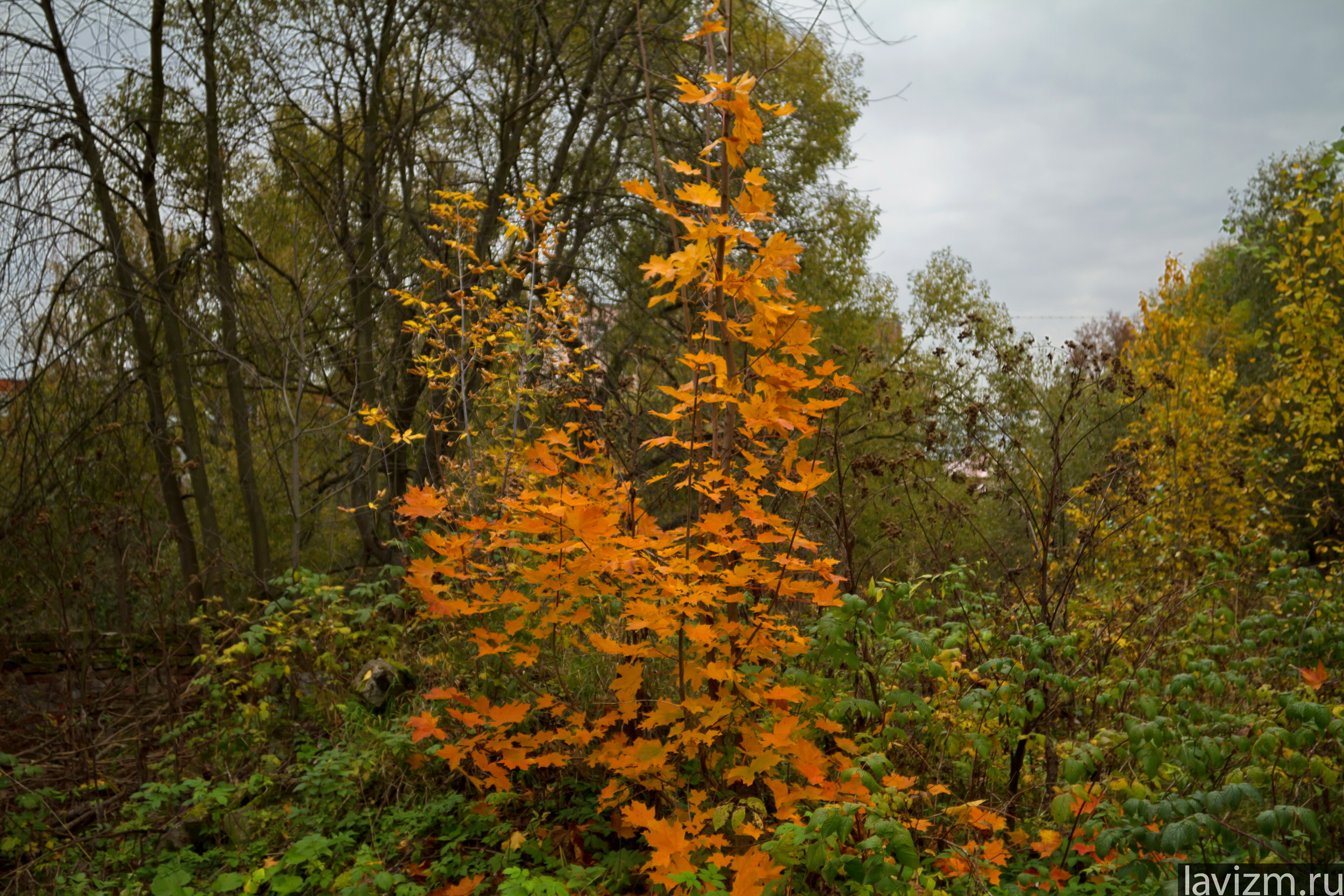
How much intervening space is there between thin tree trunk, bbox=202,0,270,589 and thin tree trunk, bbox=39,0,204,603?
492 mm

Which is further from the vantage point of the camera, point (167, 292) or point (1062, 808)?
point (167, 292)

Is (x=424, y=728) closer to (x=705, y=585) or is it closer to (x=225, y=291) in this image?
(x=705, y=585)

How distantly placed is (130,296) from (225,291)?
0.73m

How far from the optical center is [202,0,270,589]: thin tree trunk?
623cm

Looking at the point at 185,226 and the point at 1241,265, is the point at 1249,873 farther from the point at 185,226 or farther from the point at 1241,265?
the point at 1241,265

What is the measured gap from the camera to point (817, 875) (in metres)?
2.72

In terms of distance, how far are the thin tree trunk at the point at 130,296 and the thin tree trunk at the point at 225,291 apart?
0.49 metres

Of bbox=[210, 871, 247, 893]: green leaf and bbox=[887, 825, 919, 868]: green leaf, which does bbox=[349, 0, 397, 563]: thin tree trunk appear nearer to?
bbox=[210, 871, 247, 893]: green leaf

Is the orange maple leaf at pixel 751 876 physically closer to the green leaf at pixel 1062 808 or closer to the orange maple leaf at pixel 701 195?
the green leaf at pixel 1062 808

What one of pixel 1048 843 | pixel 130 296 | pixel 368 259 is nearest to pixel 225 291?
pixel 130 296

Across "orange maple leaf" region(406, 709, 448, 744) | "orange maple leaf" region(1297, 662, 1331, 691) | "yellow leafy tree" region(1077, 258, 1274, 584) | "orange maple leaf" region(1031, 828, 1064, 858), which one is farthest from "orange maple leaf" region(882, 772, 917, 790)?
"yellow leafy tree" region(1077, 258, 1274, 584)

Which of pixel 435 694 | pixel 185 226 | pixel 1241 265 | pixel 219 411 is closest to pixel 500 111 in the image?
pixel 185 226

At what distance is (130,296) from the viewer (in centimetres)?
591

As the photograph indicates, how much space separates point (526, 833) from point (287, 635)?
1.92 metres
